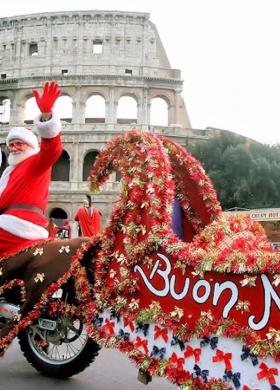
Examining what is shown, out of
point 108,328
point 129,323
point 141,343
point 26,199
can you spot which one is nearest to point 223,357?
point 141,343

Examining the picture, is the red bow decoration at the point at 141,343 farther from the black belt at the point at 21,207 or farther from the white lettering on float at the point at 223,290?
the black belt at the point at 21,207

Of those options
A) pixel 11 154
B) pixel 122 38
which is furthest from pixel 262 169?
pixel 11 154

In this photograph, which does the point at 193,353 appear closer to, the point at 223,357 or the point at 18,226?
the point at 223,357

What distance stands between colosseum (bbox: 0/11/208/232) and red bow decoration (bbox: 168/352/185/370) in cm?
3660

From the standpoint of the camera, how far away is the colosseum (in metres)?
40.0

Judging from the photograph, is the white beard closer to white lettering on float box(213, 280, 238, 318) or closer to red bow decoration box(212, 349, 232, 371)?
white lettering on float box(213, 280, 238, 318)

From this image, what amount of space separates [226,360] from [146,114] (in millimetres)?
40000

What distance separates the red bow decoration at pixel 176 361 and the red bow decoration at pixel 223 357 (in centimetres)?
24

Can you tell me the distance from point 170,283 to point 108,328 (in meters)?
0.67

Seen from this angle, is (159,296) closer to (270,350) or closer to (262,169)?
(270,350)

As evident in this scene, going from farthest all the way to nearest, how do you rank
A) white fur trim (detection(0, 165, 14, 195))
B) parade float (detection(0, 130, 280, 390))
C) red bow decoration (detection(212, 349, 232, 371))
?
white fur trim (detection(0, 165, 14, 195)) → red bow decoration (detection(212, 349, 232, 371)) → parade float (detection(0, 130, 280, 390))

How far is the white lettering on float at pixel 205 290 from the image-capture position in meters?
2.61

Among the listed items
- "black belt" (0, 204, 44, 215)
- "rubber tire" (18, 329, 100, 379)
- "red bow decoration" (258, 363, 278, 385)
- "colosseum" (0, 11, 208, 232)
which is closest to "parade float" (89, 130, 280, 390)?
"red bow decoration" (258, 363, 278, 385)

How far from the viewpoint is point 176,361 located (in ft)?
10.1
